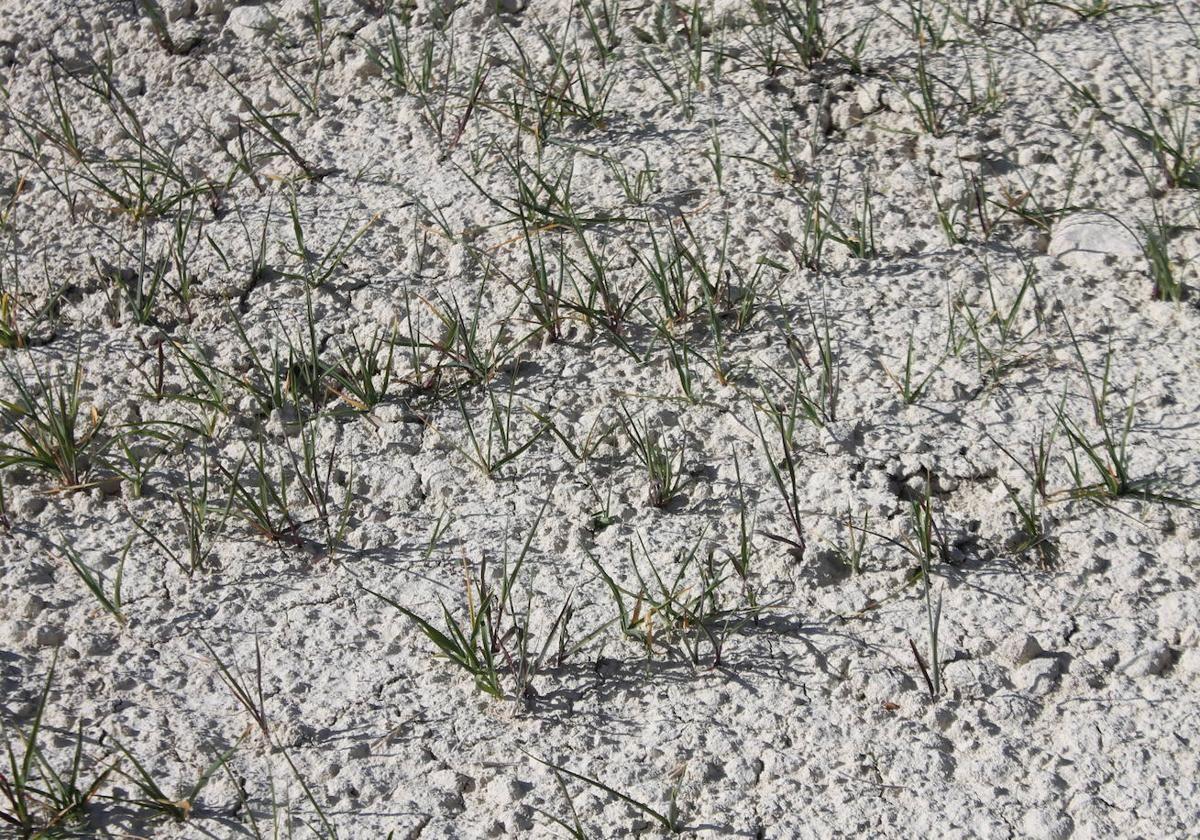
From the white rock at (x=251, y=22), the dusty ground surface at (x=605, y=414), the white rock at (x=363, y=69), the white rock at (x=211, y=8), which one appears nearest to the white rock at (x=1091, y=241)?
the dusty ground surface at (x=605, y=414)

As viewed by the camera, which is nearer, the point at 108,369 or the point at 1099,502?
the point at 1099,502

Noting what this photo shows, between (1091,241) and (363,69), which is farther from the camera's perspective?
(363,69)

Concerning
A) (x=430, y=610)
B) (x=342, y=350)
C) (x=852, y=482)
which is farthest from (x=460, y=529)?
(x=852, y=482)

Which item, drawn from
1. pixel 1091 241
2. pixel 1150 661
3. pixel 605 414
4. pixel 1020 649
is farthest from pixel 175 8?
pixel 1150 661

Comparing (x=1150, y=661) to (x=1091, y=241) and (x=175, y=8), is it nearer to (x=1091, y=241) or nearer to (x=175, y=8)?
(x=1091, y=241)

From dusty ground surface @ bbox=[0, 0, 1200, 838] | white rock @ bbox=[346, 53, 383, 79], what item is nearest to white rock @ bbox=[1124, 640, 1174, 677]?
dusty ground surface @ bbox=[0, 0, 1200, 838]

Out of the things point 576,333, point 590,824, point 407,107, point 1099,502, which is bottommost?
point 590,824

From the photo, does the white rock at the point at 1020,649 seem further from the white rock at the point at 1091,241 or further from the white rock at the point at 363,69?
the white rock at the point at 363,69

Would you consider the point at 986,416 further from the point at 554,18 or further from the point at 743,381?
the point at 554,18
